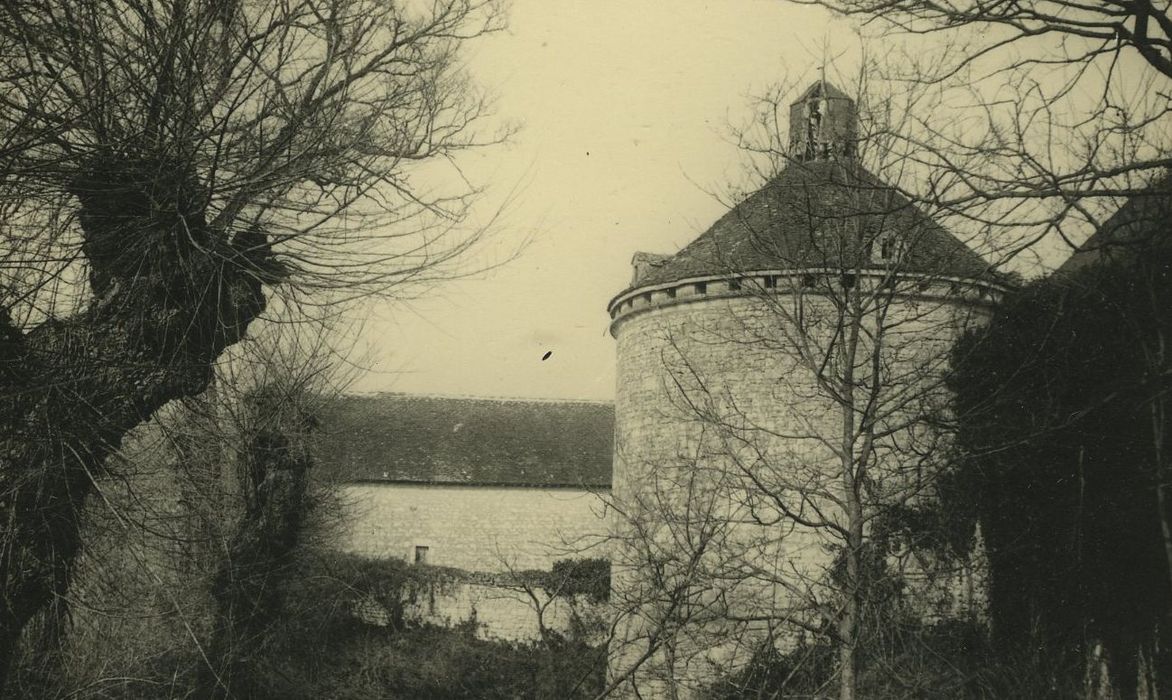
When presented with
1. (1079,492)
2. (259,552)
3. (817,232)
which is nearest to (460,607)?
(259,552)

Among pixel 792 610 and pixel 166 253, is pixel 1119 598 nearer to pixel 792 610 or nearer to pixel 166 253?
pixel 792 610

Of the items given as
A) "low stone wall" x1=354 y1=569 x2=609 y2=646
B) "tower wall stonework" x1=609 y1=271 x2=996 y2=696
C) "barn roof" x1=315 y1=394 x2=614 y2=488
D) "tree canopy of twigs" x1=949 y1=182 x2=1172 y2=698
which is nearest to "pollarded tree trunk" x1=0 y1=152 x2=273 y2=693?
"tower wall stonework" x1=609 y1=271 x2=996 y2=696

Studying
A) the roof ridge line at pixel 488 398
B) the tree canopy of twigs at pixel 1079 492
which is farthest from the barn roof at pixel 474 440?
the tree canopy of twigs at pixel 1079 492

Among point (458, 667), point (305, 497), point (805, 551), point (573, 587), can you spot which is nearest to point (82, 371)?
point (805, 551)

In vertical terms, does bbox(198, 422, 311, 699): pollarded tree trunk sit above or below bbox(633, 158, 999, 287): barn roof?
below

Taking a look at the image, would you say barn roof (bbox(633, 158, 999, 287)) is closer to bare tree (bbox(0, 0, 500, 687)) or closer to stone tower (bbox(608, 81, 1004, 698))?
stone tower (bbox(608, 81, 1004, 698))

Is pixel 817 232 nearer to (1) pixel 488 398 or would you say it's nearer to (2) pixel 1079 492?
(2) pixel 1079 492
